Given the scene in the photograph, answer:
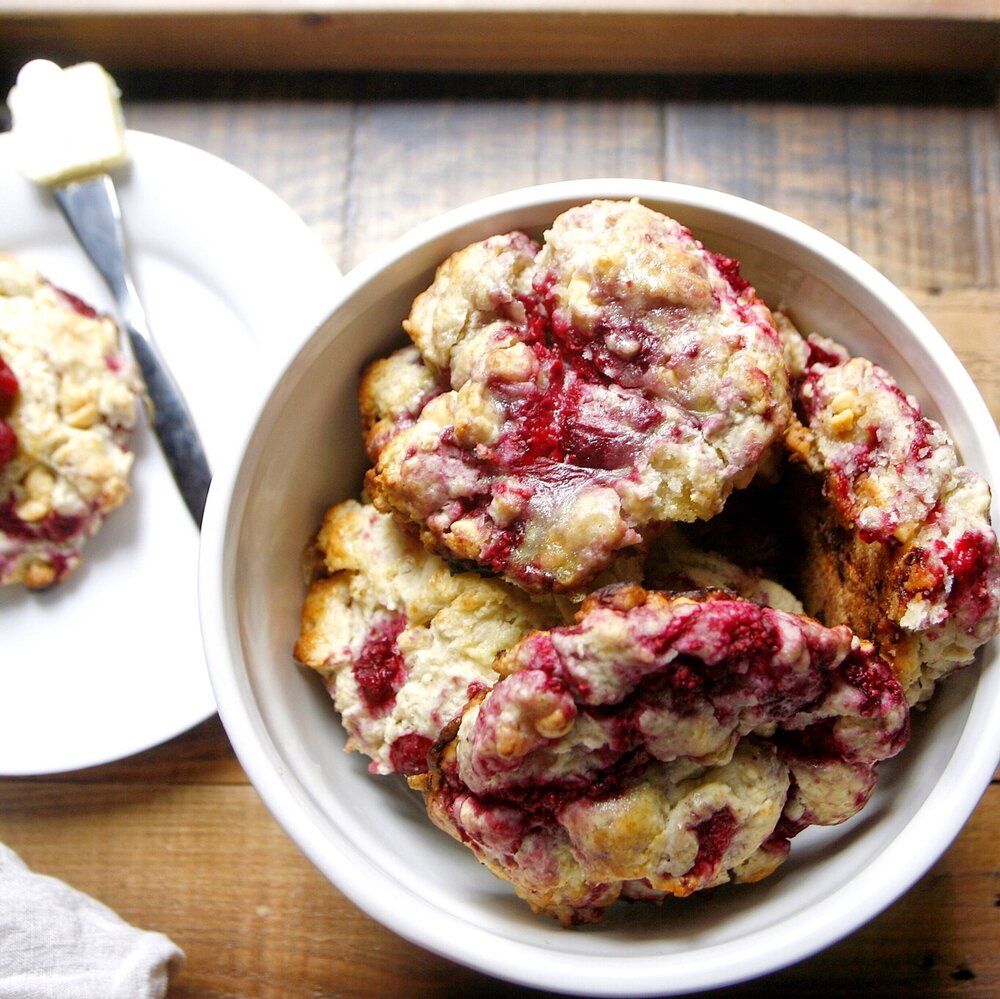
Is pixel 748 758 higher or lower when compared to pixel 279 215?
lower

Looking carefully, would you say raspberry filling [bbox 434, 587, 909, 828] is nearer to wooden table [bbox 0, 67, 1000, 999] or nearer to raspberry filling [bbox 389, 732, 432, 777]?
raspberry filling [bbox 389, 732, 432, 777]

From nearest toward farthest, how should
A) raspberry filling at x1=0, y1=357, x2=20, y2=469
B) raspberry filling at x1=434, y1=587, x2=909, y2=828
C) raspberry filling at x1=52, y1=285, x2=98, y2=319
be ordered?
raspberry filling at x1=434, y1=587, x2=909, y2=828
raspberry filling at x1=0, y1=357, x2=20, y2=469
raspberry filling at x1=52, y1=285, x2=98, y2=319

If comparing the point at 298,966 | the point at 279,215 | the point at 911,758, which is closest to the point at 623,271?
the point at 911,758

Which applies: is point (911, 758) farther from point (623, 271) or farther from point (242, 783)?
Result: point (242, 783)

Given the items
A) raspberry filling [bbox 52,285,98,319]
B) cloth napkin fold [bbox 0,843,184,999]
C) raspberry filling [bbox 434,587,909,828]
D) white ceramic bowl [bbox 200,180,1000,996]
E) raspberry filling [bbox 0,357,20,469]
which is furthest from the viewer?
raspberry filling [bbox 52,285,98,319]

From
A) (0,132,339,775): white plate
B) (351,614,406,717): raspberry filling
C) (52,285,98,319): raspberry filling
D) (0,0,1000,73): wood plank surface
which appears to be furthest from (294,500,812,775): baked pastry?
(0,0,1000,73): wood plank surface
